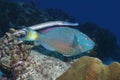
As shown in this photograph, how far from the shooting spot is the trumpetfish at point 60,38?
141 inches

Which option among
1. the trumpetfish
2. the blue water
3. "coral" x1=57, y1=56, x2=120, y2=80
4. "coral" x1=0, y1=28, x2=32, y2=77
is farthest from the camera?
the blue water

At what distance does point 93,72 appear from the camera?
352 cm

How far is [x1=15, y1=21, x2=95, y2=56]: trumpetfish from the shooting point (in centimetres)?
358

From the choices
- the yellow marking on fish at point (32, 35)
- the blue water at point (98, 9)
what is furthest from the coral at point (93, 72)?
the blue water at point (98, 9)

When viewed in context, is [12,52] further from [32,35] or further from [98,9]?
[98,9]

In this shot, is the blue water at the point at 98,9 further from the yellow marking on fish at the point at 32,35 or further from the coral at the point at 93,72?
the yellow marking on fish at the point at 32,35

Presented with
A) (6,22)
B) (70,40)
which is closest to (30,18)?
(6,22)

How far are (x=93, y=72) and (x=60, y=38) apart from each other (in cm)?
67

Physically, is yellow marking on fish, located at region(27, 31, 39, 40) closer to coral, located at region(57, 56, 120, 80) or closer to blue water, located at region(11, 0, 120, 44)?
coral, located at region(57, 56, 120, 80)

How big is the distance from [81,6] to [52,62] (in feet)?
212

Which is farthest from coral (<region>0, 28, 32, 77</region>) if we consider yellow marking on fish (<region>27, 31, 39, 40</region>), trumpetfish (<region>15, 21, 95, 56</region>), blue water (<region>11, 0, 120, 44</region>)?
blue water (<region>11, 0, 120, 44</region>)

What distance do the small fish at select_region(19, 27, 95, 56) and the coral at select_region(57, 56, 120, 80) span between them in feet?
Answer: 0.86

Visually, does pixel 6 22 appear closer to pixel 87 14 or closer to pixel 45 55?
pixel 45 55

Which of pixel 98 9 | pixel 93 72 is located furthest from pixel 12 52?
pixel 98 9
